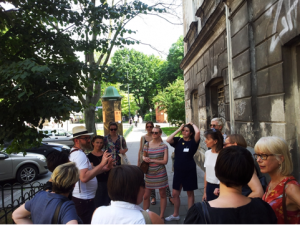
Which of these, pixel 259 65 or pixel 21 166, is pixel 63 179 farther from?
pixel 21 166

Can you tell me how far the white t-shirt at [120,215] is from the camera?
156cm

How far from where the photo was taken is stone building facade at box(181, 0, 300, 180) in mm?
3326

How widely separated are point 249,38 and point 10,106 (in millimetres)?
4105

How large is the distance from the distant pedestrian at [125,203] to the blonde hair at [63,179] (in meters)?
0.52

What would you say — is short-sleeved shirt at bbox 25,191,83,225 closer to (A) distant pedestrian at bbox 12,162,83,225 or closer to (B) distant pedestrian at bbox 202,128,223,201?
(A) distant pedestrian at bbox 12,162,83,225

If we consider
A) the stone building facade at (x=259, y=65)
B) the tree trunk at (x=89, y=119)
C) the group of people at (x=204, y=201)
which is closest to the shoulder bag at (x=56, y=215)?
the group of people at (x=204, y=201)

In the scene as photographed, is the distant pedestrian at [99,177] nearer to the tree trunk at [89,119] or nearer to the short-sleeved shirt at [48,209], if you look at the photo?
the short-sleeved shirt at [48,209]

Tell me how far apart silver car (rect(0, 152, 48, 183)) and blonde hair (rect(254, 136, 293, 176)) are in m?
8.00

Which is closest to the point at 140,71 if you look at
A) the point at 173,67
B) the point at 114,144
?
the point at 173,67

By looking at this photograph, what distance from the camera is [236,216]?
1431 mm

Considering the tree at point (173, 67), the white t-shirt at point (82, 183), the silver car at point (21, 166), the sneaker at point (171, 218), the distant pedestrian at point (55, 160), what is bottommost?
the sneaker at point (171, 218)

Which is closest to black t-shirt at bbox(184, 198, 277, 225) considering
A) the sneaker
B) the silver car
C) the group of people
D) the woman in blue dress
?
the group of people

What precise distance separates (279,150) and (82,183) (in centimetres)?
230

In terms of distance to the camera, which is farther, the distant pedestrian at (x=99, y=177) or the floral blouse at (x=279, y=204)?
the distant pedestrian at (x=99, y=177)
